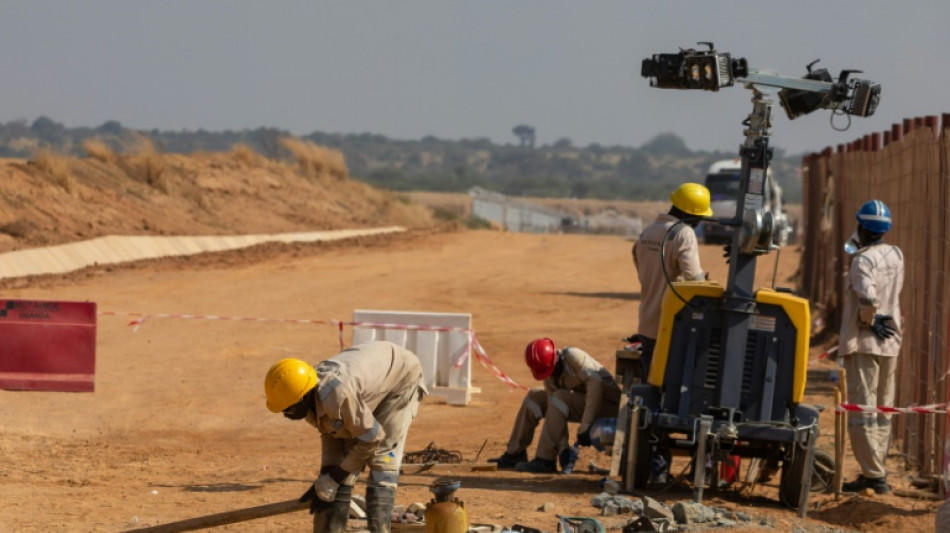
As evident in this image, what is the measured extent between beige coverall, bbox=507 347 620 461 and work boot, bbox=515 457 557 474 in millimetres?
38

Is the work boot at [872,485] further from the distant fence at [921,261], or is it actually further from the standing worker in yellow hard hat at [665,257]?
the standing worker in yellow hard hat at [665,257]

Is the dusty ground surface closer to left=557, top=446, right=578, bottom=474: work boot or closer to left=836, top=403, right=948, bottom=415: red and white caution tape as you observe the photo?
left=557, top=446, right=578, bottom=474: work boot

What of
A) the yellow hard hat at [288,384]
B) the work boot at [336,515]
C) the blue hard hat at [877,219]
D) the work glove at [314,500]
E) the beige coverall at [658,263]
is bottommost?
the work boot at [336,515]

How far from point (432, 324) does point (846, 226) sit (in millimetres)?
7189

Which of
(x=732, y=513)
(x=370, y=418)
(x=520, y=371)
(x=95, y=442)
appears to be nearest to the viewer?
(x=370, y=418)

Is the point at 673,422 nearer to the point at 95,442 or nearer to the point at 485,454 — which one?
the point at 485,454

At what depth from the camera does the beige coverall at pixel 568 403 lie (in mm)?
11797

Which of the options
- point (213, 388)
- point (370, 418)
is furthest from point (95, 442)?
point (370, 418)

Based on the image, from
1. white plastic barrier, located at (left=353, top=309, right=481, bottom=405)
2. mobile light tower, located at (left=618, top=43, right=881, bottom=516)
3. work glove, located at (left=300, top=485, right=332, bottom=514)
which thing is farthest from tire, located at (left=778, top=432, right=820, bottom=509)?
white plastic barrier, located at (left=353, top=309, right=481, bottom=405)

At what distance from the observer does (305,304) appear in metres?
25.2

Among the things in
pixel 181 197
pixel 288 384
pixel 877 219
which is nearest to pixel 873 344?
pixel 877 219

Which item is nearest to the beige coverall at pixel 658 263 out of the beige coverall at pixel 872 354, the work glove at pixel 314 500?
the beige coverall at pixel 872 354

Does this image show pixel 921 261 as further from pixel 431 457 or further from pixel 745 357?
pixel 431 457

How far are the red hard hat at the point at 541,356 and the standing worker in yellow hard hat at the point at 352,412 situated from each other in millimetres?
2378
